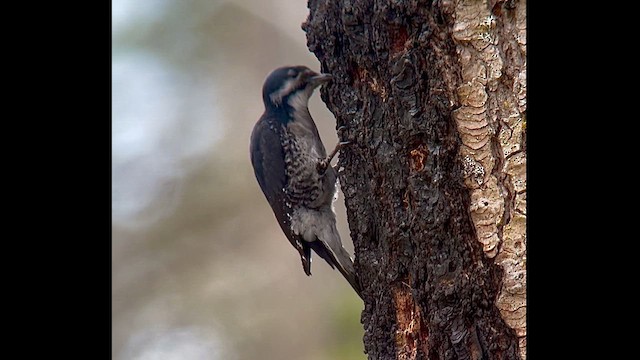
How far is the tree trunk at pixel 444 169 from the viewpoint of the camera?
1.70 metres

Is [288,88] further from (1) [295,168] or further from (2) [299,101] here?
(1) [295,168]

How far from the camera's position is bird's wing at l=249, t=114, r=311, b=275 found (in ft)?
11.1

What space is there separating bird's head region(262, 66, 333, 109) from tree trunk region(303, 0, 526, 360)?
114 cm

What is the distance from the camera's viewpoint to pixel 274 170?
3.40 metres

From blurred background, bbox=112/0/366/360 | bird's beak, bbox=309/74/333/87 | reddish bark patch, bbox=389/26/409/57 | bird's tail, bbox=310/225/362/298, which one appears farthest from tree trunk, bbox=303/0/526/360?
blurred background, bbox=112/0/366/360

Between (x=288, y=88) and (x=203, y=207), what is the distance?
2575 mm

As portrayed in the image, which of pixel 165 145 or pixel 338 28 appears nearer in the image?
pixel 338 28

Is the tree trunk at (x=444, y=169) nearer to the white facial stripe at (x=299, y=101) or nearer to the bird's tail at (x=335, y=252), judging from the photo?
the bird's tail at (x=335, y=252)
